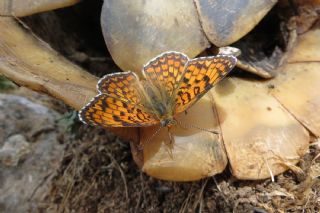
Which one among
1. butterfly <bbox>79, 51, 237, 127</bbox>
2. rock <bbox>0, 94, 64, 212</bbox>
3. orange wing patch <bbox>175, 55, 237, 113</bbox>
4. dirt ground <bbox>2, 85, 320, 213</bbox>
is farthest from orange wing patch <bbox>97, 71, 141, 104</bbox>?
rock <bbox>0, 94, 64, 212</bbox>

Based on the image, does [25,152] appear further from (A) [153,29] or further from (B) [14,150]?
(A) [153,29]

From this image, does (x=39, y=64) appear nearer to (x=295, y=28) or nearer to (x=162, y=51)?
(x=162, y=51)

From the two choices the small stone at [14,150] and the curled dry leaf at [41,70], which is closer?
the curled dry leaf at [41,70]

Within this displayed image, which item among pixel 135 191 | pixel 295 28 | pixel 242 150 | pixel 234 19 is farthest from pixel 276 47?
pixel 135 191

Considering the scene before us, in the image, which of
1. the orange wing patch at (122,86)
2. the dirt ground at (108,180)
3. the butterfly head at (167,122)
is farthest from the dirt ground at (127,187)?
the orange wing patch at (122,86)

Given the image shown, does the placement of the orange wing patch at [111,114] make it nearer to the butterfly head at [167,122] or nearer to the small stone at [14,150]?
the butterfly head at [167,122]

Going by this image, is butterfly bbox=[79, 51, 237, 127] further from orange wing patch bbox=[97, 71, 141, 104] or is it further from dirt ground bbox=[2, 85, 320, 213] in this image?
dirt ground bbox=[2, 85, 320, 213]
